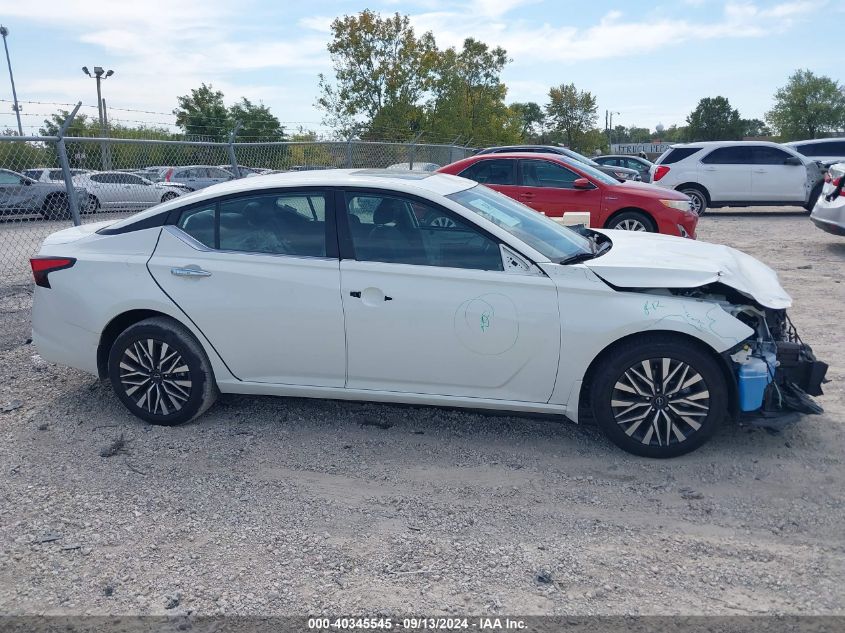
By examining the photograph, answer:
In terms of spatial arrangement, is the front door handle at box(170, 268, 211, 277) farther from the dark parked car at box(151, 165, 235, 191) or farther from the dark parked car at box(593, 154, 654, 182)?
the dark parked car at box(593, 154, 654, 182)

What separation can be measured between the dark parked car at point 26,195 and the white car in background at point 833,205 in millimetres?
10429

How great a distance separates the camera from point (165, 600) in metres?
3.06

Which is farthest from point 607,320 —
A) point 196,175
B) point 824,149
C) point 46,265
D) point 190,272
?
point 824,149

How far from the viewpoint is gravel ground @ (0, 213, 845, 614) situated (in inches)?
121

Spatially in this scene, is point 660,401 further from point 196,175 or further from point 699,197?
point 699,197

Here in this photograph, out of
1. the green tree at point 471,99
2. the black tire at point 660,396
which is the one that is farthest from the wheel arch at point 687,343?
the green tree at point 471,99

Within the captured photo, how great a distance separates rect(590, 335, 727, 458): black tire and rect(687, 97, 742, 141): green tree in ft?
235

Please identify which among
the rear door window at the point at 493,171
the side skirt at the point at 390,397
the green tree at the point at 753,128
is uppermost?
the green tree at the point at 753,128

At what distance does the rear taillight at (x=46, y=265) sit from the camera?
15.9 feet

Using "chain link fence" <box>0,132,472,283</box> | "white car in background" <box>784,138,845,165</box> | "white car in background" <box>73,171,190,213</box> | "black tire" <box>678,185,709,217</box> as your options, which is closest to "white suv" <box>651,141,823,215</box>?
"black tire" <box>678,185,709,217</box>

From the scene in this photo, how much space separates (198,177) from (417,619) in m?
12.7

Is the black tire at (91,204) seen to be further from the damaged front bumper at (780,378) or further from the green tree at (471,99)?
the green tree at (471,99)

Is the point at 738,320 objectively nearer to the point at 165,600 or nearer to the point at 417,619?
the point at 417,619

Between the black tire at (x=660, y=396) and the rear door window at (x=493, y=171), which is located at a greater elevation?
the rear door window at (x=493, y=171)
